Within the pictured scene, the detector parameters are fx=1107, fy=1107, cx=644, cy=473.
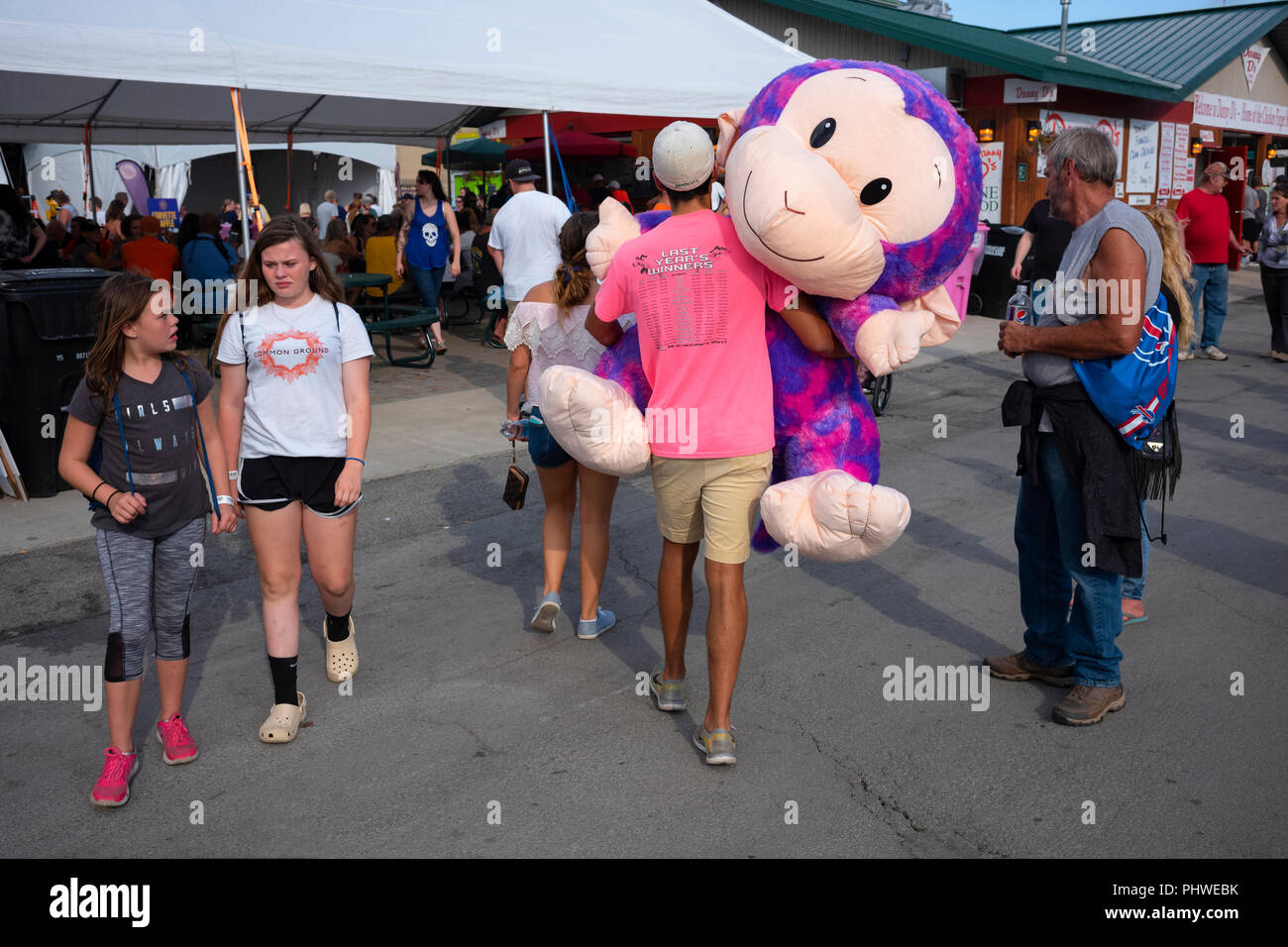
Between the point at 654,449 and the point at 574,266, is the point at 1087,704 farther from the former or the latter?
the point at 574,266

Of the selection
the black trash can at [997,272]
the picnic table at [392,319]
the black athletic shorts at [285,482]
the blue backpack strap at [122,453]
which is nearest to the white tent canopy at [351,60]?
the picnic table at [392,319]

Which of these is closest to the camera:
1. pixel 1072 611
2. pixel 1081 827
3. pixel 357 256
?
pixel 1081 827

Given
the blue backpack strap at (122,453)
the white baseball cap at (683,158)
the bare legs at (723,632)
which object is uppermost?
→ the white baseball cap at (683,158)

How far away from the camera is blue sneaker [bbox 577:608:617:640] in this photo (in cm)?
477

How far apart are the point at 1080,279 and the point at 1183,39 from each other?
23406 mm

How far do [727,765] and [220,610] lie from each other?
275 centimetres

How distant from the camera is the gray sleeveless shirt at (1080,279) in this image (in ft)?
11.9

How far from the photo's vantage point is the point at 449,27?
9.53 metres

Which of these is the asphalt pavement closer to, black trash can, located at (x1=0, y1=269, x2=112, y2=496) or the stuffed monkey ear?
black trash can, located at (x1=0, y1=269, x2=112, y2=496)

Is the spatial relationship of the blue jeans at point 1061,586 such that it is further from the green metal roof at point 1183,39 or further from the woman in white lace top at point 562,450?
the green metal roof at point 1183,39

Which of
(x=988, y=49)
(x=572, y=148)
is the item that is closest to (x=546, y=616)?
(x=988, y=49)

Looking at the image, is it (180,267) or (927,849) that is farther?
(180,267)
